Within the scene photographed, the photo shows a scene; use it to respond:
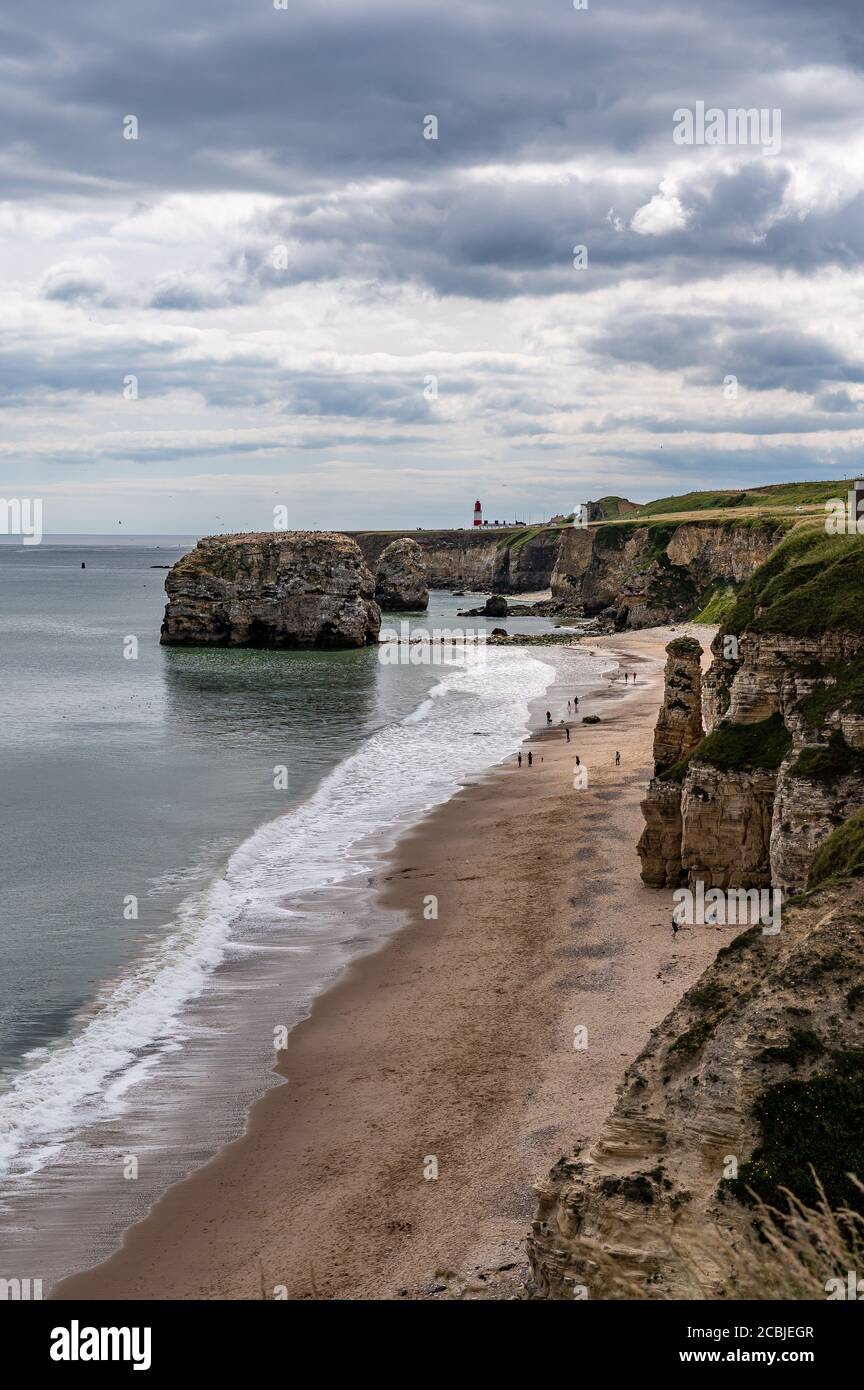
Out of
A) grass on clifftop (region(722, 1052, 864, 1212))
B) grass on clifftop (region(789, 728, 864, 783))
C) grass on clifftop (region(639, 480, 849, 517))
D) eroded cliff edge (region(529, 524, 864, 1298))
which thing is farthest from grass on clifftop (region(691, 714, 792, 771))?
grass on clifftop (region(639, 480, 849, 517))

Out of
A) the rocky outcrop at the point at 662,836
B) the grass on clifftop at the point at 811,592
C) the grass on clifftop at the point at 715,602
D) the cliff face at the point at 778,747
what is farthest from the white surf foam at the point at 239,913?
the grass on clifftop at the point at 715,602

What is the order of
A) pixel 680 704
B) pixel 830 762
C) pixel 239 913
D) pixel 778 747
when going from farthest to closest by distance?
1. pixel 680 704
2. pixel 239 913
3. pixel 778 747
4. pixel 830 762

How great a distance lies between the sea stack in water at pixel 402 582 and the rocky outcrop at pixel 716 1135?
512ft

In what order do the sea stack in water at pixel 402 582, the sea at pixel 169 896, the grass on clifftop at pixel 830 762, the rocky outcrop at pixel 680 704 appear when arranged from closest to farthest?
the sea at pixel 169 896 → the grass on clifftop at pixel 830 762 → the rocky outcrop at pixel 680 704 → the sea stack in water at pixel 402 582

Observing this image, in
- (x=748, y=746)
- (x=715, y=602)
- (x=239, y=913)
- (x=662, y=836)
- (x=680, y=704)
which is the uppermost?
(x=715, y=602)

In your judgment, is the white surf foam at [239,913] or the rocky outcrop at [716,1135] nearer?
the rocky outcrop at [716,1135]

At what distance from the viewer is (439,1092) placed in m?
20.5

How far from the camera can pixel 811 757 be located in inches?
953

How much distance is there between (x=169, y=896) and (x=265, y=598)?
88.3 m

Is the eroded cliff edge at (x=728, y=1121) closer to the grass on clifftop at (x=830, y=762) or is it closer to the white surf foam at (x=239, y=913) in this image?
the grass on clifftop at (x=830, y=762)

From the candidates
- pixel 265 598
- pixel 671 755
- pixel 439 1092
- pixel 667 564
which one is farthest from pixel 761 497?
pixel 439 1092

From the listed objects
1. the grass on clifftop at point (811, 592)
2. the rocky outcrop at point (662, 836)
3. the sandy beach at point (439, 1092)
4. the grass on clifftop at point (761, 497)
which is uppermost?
the grass on clifftop at point (761, 497)

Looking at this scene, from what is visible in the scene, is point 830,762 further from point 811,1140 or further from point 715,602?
point 715,602

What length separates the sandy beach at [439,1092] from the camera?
15.5 metres
